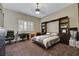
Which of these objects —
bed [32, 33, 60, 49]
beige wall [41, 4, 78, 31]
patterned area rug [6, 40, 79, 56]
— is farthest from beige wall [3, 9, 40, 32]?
beige wall [41, 4, 78, 31]

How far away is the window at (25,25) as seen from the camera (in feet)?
6.01

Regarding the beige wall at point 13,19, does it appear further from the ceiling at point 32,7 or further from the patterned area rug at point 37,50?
the patterned area rug at point 37,50

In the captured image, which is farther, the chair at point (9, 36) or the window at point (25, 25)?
the window at point (25, 25)

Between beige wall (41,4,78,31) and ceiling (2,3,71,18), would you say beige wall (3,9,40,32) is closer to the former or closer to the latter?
ceiling (2,3,71,18)

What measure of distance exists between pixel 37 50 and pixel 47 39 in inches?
11.2

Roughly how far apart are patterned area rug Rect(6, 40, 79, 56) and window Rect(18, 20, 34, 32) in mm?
328

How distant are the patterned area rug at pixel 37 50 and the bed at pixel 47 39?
9 centimetres

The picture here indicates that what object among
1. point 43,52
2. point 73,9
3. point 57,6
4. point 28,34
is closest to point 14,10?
point 28,34

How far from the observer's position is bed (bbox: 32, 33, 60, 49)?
174 centimetres

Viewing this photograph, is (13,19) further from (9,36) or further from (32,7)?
(32,7)

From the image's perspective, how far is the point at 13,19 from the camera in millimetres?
1786

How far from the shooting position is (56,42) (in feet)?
5.84

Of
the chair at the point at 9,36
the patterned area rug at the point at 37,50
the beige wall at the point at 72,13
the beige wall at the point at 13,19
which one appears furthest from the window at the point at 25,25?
the beige wall at the point at 72,13

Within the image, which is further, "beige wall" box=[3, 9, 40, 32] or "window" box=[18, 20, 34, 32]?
"window" box=[18, 20, 34, 32]
